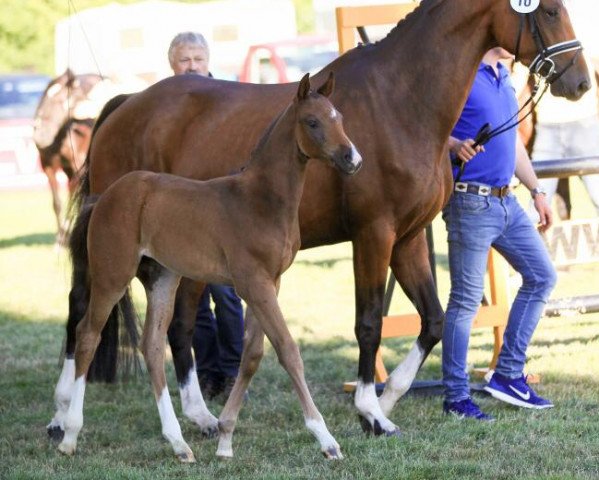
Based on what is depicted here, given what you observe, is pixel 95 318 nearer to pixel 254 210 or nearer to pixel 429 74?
pixel 254 210

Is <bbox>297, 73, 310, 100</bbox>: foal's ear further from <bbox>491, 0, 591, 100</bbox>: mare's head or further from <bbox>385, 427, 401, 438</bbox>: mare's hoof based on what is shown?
<bbox>385, 427, 401, 438</bbox>: mare's hoof

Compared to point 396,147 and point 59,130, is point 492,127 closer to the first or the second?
point 396,147

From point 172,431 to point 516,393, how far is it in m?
1.96

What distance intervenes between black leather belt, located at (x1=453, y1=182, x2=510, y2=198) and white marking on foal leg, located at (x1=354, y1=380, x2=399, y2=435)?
1112 millimetres

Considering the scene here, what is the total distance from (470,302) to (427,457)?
1199mm

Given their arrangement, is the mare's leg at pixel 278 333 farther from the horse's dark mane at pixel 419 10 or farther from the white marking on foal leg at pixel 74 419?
the horse's dark mane at pixel 419 10

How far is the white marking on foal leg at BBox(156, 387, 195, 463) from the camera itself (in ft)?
18.0

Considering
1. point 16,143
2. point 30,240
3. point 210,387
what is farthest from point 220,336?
point 16,143

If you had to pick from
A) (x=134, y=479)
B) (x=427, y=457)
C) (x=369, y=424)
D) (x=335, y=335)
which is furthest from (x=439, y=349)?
(x=134, y=479)

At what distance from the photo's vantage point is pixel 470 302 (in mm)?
6285

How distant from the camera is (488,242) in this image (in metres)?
6.20

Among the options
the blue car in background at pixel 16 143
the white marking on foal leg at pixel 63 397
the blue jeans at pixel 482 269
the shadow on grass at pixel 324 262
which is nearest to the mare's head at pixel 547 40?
the blue jeans at pixel 482 269

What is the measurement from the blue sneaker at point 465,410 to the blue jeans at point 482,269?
3cm

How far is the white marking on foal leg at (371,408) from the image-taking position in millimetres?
5855
